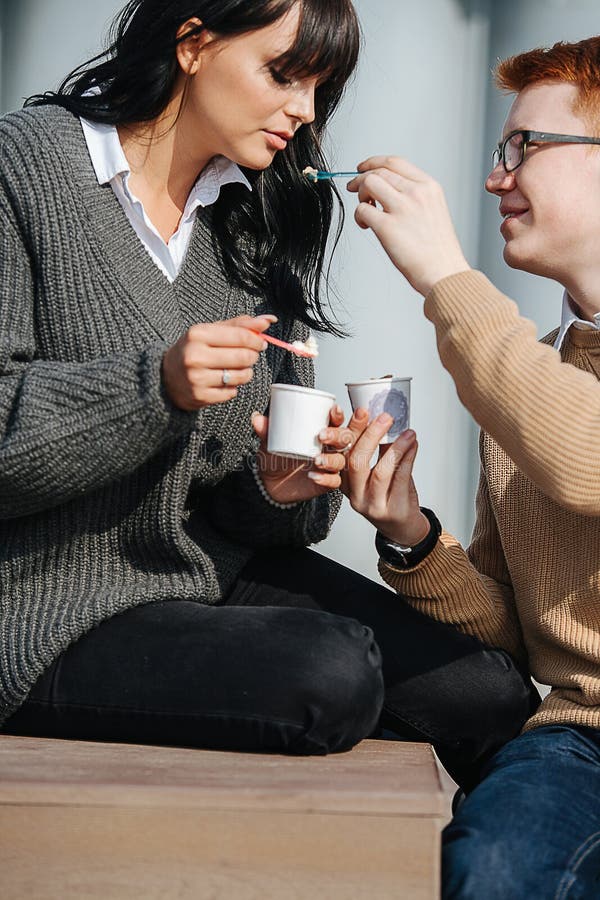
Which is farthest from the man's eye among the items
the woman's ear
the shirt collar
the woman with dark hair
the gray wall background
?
the gray wall background

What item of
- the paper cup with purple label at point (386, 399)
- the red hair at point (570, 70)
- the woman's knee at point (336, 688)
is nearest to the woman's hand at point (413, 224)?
the paper cup with purple label at point (386, 399)

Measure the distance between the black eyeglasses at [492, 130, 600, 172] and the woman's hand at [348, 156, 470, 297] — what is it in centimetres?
33

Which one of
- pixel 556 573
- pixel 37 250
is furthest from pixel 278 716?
pixel 37 250

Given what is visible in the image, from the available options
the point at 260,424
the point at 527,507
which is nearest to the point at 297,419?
the point at 260,424

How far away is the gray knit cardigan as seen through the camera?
1651 millimetres

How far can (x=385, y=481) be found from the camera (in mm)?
1922

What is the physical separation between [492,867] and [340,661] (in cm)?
40

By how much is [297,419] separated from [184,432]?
0.19 m

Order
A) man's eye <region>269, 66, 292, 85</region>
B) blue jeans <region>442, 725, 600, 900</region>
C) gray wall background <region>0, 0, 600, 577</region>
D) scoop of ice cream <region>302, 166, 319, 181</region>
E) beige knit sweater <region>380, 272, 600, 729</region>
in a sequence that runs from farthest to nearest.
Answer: gray wall background <region>0, 0, 600, 577</region> → scoop of ice cream <region>302, 166, 319, 181</region> → man's eye <region>269, 66, 292, 85</region> → beige knit sweater <region>380, 272, 600, 729</region> → blue jeans <region>442, 725, 600, 900</region>

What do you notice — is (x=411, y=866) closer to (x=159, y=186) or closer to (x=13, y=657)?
(x=13, y=657)

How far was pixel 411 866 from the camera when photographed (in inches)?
56.5

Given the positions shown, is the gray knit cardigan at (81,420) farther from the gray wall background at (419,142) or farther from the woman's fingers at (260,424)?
the gray wall background at (419,142)

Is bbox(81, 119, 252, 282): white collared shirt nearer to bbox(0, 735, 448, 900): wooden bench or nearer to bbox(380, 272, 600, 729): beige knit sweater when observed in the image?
bbox(380, 272, 600, 729): beige knit sweater

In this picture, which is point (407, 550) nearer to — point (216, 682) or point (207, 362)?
point (216, 682)
